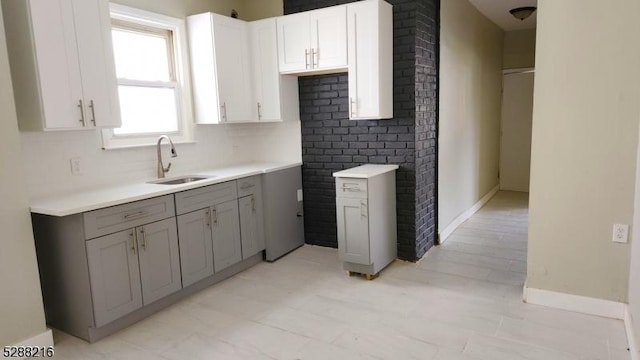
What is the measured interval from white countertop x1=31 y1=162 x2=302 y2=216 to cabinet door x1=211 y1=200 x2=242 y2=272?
25 cm

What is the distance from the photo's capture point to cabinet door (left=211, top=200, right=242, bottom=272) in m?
3.48

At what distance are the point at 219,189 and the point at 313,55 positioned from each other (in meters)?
1.45

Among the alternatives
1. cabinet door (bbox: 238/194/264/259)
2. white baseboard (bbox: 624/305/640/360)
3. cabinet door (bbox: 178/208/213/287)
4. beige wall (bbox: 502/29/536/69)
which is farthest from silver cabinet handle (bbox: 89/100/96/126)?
beige wall (bbox: 502/29/536/69)

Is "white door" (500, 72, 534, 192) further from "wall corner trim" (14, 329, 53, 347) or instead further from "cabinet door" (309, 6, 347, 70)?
"wall corner trim" (14, 329, 53, 347)

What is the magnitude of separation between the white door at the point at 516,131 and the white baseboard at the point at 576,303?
4507 mm

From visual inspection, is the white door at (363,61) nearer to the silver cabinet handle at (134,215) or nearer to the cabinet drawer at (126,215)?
the cabinet drawer at (126,215)

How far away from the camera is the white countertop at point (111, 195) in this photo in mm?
2475

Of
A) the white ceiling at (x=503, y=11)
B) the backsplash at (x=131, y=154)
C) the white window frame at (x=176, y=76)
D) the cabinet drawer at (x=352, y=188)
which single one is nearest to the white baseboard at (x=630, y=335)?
the cabinet drawer at (x=352, y=188)

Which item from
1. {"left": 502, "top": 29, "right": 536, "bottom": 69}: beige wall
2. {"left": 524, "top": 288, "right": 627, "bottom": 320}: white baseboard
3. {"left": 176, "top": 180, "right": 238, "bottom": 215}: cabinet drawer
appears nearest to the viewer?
{"left": 524, "top": 288, "right": 627, "bottom": 320}: white baseboard

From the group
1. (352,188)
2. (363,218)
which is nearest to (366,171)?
(352,188)

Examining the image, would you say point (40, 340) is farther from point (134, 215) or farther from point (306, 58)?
point (306, 58)

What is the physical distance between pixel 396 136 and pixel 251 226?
156 centimetres

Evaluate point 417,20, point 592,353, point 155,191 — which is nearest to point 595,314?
point 592,353

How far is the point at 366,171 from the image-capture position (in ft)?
11.7
